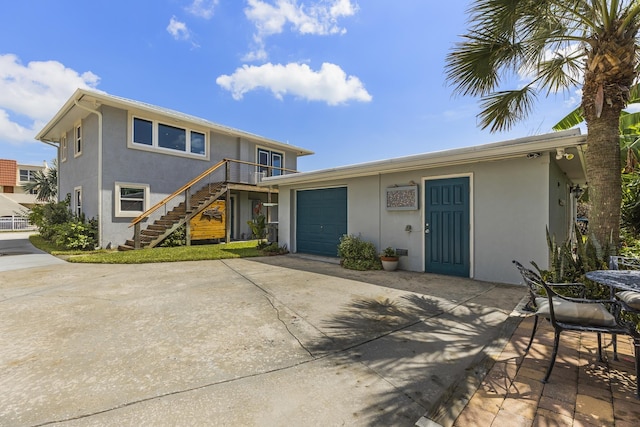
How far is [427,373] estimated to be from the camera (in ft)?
8.54

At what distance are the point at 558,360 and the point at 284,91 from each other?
15235mm

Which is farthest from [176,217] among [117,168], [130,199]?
[117,168]

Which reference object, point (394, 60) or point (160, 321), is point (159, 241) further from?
point (394, 60)

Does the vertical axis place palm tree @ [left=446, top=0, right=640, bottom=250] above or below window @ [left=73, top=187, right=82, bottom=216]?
above

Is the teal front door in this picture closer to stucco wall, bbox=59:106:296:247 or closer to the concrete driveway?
the concrete driveway

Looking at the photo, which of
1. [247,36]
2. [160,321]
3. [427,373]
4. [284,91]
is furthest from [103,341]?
[284,91]

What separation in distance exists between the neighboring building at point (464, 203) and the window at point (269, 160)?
7.13 metres

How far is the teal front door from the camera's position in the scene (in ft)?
21.9

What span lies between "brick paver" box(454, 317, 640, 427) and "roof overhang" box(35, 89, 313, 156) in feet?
43.7

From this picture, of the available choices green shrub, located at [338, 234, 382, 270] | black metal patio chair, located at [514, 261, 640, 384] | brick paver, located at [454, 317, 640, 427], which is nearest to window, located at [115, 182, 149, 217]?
green shrub, located at [338, 234, 382, 270]

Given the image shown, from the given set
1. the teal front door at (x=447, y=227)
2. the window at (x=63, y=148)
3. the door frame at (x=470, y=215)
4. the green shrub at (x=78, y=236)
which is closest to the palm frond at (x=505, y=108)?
the door frame at (x=470, y=215)

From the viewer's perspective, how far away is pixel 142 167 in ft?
38.5

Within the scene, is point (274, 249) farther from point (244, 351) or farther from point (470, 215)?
point (244, 351)

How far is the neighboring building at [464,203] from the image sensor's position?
5.71 meters
